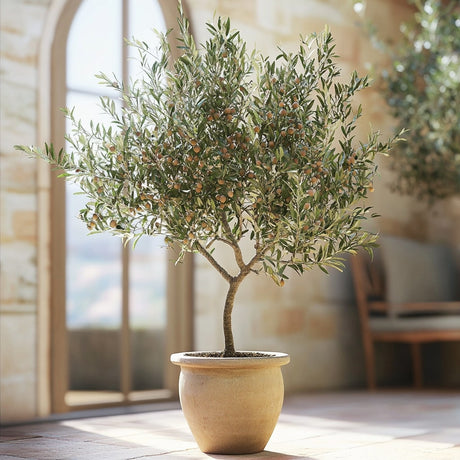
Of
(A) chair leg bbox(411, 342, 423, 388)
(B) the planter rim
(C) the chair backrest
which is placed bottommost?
(A) chair leg bbox(411, 342, 423, 388)

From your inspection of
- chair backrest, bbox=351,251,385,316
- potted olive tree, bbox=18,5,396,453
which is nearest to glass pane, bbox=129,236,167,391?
chair backrest, bbox=351,251,385,316

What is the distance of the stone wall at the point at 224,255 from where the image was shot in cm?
396

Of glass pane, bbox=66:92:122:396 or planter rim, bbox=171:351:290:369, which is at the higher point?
glass pane, bbox=66:92:122:396

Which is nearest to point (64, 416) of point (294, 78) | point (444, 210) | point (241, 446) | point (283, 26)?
point (241, 446)

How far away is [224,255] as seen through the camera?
486cm

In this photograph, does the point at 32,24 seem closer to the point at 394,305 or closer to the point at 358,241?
the point at 358,241

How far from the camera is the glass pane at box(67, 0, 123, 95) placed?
4406 millimetres

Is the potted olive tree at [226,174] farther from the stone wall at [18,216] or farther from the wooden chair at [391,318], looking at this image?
the wooden chair at [391,318]

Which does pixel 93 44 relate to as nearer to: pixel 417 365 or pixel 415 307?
pixel 415 307

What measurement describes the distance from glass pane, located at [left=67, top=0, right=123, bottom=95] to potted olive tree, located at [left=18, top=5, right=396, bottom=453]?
64.2 inches

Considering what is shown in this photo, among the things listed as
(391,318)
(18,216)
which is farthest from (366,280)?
(18,216)

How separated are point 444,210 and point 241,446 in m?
3.99

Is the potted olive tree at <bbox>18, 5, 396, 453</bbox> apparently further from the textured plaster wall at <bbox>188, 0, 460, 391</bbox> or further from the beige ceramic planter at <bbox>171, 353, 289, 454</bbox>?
the textured plaster wall at <bbox>188, 0, 460, 391</bbox>

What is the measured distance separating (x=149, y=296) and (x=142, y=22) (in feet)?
5.00
